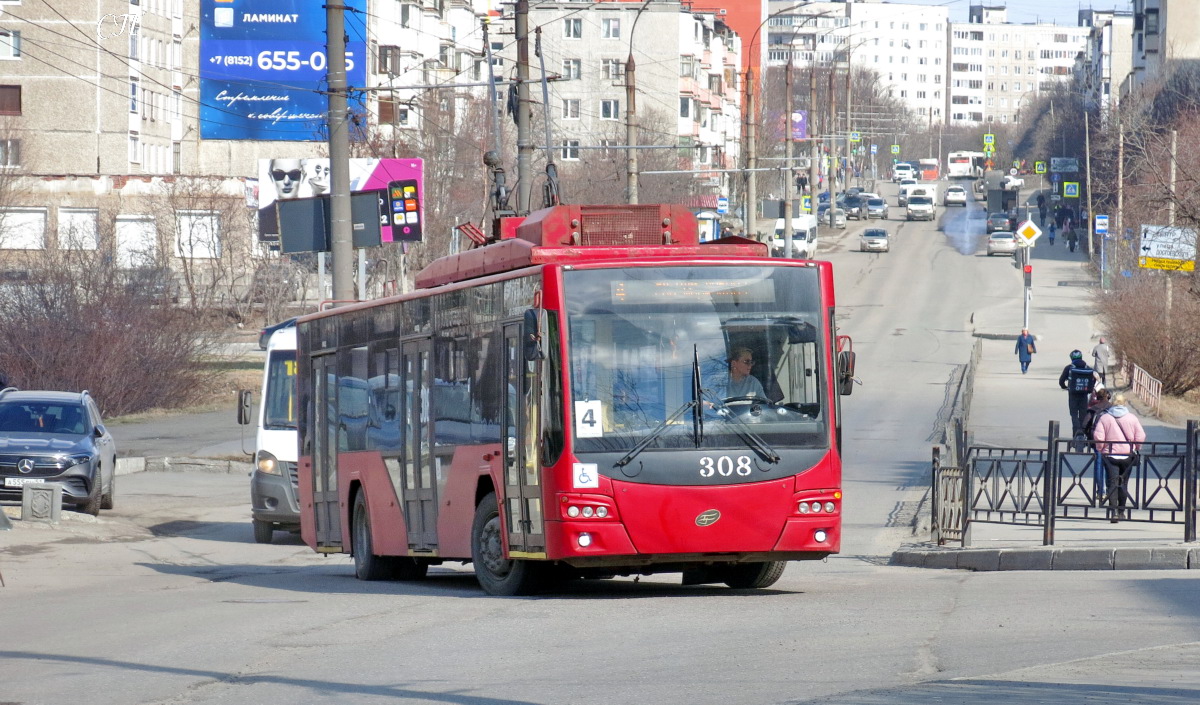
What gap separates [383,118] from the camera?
Answer: 73750 millimetres

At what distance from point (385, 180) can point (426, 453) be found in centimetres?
2971

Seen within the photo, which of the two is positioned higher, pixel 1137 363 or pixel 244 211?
pixel 244 211

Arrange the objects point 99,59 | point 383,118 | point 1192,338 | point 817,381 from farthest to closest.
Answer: point 99,59
point 383,118
point 1192,338
point 817,381

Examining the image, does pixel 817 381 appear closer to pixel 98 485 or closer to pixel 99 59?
pixel 98 485

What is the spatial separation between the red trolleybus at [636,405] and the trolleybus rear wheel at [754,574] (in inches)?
0.8

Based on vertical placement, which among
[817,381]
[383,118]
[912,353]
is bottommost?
[912,353]

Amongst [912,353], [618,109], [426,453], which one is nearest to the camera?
[426,453]

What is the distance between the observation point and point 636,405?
39.1 feet

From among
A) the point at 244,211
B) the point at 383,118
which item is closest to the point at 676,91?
the point at 383,118

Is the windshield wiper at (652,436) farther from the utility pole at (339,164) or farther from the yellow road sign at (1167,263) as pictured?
the yellow road sign at (1167,263)

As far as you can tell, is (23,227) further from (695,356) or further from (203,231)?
(695,356)

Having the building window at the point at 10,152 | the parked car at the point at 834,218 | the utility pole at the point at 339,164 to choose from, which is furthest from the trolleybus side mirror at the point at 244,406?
the parked car at the point at 834,218

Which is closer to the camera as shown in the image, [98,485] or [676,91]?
[98,485]

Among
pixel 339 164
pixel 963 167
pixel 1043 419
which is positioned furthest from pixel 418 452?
pixel 963 167
